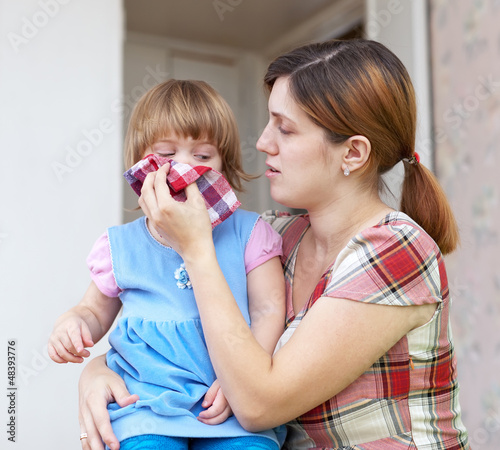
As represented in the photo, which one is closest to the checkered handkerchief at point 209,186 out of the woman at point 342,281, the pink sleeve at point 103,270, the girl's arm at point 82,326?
the woman at point 342,281

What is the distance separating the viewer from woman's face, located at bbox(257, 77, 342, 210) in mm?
1196

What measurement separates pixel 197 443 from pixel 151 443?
4.0 inches

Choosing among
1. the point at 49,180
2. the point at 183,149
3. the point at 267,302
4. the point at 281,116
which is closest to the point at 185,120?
the point at 183,149

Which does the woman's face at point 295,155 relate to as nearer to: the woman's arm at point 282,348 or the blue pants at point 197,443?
the woman's arm at point 282,348

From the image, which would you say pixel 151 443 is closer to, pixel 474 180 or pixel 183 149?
pixel 183 149

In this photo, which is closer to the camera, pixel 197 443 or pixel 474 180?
pixel 197 443

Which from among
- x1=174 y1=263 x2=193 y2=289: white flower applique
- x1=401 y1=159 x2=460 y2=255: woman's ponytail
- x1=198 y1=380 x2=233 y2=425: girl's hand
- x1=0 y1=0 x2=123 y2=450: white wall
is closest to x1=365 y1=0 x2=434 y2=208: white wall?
x1=0 y1=0 x2=123 y2=450: white wall

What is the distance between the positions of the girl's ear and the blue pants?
54 cm

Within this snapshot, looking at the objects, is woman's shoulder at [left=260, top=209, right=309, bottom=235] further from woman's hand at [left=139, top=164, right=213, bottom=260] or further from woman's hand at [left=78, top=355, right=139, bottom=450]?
woman's hand at [left=78, top=355, right=139, bottom=450]

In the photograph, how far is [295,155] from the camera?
1201 mm

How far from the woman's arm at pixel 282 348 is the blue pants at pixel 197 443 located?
0.03 m

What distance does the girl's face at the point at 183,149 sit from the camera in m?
1.23

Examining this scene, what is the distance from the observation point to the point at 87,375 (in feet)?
3.89

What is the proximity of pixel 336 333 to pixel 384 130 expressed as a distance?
0.42 meters
